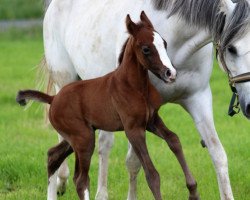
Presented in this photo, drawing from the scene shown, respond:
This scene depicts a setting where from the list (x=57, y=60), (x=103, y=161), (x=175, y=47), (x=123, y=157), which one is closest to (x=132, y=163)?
(x=103, y=161)

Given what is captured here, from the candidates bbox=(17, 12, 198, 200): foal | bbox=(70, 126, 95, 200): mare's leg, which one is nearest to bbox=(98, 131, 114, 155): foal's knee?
bbox=(17, 12, 198, 200): foal

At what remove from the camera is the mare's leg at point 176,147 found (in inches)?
230

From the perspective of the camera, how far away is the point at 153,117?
5902 millimetres

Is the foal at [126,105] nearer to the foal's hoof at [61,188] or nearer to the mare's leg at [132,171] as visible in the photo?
the mare's leg at [132,171]

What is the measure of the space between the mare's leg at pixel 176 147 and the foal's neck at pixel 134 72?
0.26 meters

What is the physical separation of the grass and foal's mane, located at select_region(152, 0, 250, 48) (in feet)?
65.3

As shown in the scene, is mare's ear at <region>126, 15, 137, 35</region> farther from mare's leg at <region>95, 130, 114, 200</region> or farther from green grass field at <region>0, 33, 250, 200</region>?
green grass field at <region>0, 33, 250, 200</region>

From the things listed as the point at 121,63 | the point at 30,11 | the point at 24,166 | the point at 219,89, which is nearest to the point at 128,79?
the point at 121,63

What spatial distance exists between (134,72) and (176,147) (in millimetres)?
550

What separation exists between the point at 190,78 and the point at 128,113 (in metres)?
0.96

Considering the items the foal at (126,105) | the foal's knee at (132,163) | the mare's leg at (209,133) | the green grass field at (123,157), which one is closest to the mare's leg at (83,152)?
the foal at (126,105)

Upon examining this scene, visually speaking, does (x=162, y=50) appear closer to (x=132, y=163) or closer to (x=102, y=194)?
(x=132, y=163)

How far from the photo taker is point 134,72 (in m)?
5.79

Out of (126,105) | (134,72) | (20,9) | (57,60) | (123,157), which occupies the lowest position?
(20,9)
